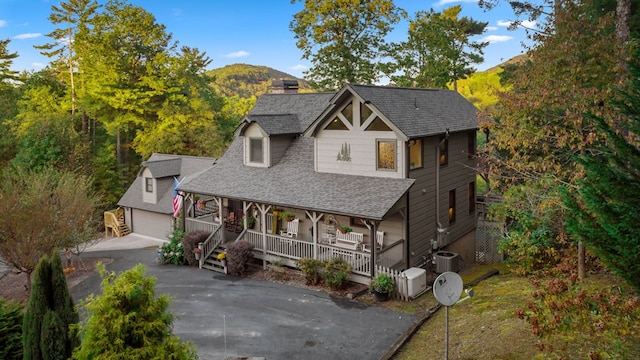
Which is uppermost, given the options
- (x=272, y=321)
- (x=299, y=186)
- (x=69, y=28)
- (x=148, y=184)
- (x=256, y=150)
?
(x=69, y=28)

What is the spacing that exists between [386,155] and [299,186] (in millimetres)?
3841

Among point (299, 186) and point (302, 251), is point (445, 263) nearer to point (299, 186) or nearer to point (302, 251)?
point (302, 251)

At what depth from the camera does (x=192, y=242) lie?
19.8 m

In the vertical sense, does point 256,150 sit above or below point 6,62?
below

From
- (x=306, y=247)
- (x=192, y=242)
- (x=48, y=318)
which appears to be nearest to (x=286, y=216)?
(x=306, y=247)

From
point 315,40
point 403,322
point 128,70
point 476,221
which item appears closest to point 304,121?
point 476,221

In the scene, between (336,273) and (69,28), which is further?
(69,28)

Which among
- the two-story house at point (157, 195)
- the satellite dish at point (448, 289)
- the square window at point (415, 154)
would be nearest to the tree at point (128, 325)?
the satellite dish at point (448, 289)

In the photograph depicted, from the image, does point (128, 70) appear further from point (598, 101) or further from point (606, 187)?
point (606, 187)

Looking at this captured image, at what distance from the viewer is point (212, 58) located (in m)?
43.6

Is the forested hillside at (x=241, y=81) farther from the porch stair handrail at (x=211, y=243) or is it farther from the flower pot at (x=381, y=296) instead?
the flower pot at (x=381, y=296)

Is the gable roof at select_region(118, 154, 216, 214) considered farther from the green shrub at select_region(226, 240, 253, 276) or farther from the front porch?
the green shrub at select_region(226, 240, 253, 276)

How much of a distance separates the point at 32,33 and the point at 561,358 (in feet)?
156

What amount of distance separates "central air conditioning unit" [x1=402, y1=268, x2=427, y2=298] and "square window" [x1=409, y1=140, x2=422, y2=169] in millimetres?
4042
